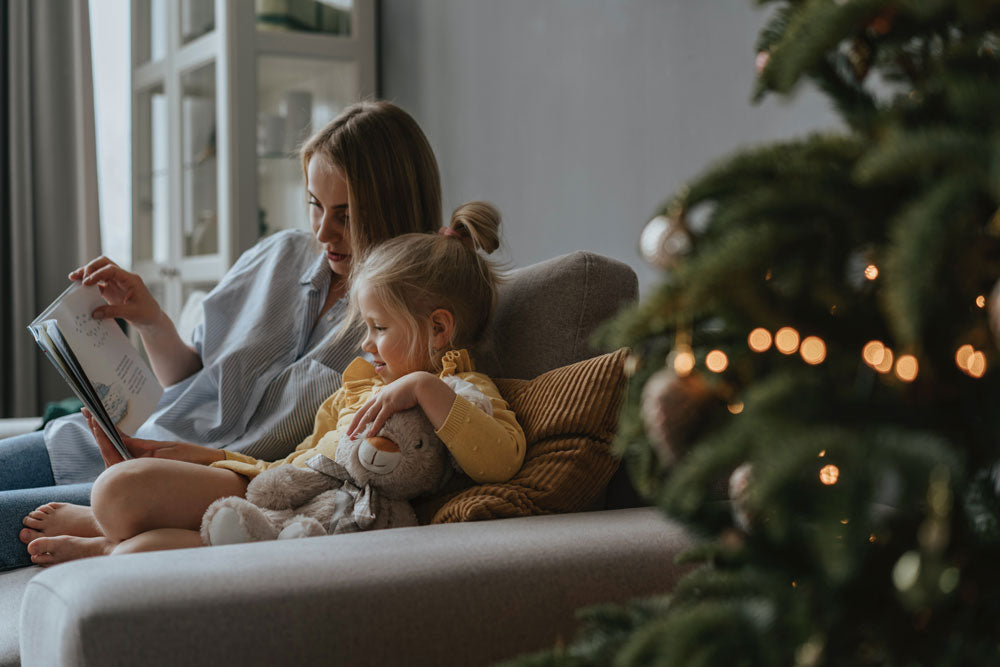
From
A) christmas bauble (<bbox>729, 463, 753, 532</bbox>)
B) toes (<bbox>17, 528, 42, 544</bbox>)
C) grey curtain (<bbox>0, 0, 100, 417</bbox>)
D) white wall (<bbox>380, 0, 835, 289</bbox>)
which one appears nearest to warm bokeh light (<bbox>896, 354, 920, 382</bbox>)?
christmas bauble (<bbox>729, 463, 753, 532</bbox>)

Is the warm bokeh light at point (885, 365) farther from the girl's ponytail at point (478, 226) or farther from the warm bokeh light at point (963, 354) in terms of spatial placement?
the girl's ponytail at point (478, 226)

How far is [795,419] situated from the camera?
0.52m

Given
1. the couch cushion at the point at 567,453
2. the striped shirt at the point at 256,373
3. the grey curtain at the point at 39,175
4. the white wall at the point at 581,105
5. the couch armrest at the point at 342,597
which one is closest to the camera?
the couch armrest at the point at 342,597

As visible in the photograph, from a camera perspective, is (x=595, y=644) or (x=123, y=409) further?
(x=123, y=409)

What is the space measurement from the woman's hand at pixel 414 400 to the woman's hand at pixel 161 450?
40 centimetres

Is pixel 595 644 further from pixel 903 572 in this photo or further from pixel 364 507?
pixel 364 507

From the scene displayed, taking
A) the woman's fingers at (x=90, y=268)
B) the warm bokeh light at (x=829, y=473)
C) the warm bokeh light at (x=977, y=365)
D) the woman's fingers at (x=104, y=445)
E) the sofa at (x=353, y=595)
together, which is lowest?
the woman's fingers at (x=104, y=445)

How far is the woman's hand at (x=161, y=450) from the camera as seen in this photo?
1538mm

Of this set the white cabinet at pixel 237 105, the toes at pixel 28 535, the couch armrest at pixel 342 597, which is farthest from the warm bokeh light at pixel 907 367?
the white cabinet at pixel 237 105

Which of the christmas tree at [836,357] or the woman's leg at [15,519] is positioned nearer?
the christmas tree at [836,357]

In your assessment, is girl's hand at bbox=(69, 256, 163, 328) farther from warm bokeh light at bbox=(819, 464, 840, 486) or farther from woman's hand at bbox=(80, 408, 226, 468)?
warm bokeh light at bbox=(819, 464, 840, 486)

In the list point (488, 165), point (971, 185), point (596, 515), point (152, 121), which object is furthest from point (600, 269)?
point (152, 121)

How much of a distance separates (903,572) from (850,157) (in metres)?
0.24

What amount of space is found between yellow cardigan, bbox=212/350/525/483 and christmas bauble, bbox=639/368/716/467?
0.62m
